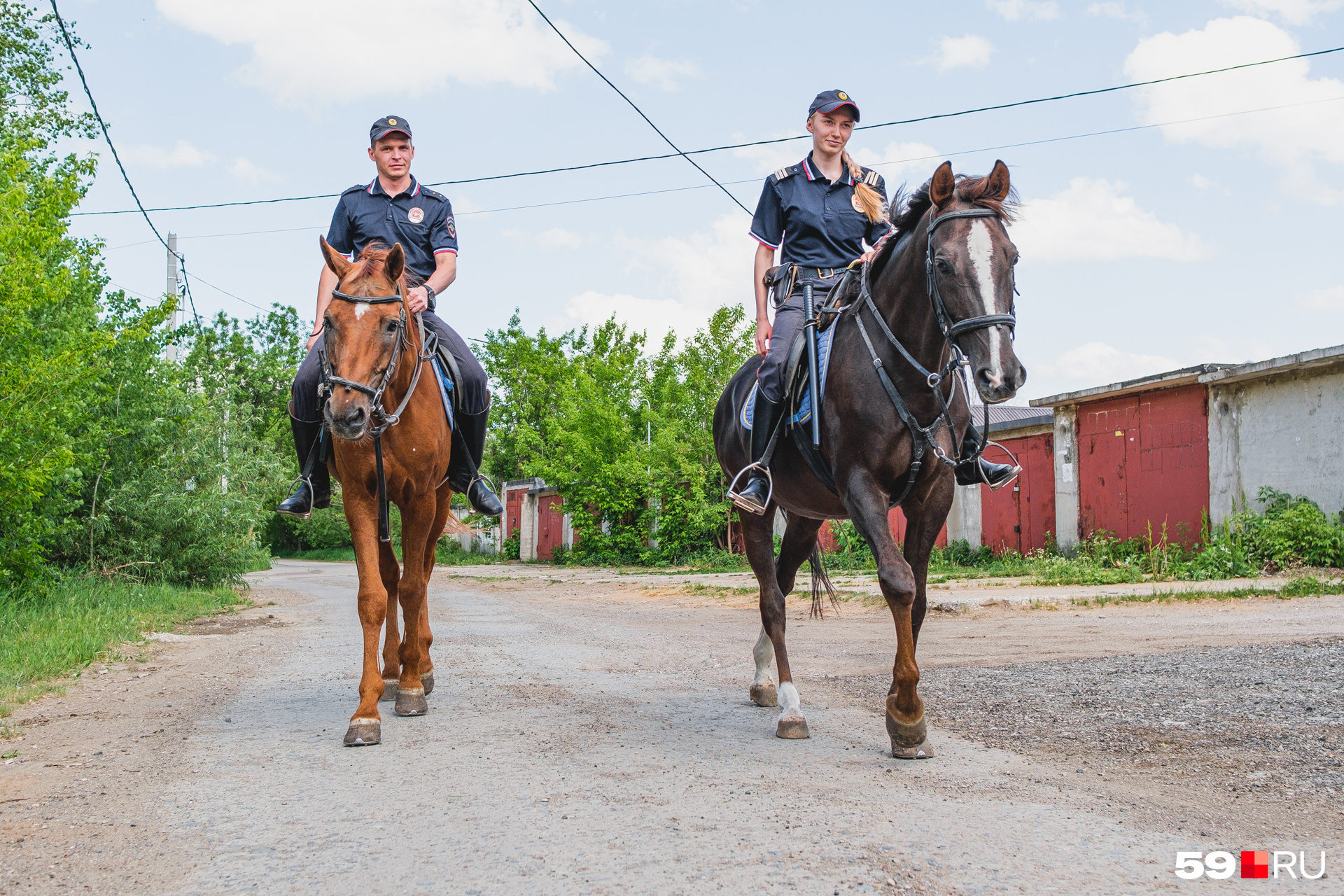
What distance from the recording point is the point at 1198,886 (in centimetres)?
278

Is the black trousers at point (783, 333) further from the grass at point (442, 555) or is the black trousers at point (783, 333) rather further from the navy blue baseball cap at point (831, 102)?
the grass at point (442, 555)

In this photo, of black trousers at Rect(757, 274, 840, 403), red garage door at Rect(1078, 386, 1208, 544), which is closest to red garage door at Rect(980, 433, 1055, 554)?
red garage door at Rect(1078, 386, 1208, 544)

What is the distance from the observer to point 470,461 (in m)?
6.67

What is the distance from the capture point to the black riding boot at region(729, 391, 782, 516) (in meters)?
5.45

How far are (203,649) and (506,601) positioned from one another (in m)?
7.69

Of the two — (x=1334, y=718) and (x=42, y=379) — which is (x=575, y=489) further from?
(x=1334, y=718)

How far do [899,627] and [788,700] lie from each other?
2.73 feet

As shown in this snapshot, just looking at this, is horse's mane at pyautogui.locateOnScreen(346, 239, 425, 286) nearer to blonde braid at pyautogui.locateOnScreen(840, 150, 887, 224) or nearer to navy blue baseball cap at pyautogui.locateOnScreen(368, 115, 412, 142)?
navy blue baseball cap at pyautogui.locateOnScreen(368, 115, 412, 142)

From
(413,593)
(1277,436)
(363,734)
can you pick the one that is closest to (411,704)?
(413,593)

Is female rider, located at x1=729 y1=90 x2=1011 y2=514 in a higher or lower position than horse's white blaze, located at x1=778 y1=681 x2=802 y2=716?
higher

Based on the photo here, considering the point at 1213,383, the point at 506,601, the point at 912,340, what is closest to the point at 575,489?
the point at 506,601

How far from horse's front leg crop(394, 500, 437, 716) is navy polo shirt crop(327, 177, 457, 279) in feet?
5.84

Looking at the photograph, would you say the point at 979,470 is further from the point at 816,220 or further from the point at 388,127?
the point at 388,127

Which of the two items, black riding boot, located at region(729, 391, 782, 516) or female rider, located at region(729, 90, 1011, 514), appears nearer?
black riding boot, located at region(729, 391, 782, 516)
